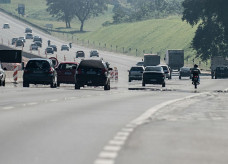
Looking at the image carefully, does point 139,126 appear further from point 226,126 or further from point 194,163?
point 194,163

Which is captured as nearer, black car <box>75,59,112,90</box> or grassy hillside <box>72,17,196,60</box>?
black car <box>75,59,112,90</box>

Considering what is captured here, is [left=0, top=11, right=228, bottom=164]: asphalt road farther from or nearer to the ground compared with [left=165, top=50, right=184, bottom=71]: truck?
nearer to the ground

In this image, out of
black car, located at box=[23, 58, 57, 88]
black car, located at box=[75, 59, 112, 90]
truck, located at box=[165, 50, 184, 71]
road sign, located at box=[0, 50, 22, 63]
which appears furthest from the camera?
truck, located at box=[165, 50, 184, 71]

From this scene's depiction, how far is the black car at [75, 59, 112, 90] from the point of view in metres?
44.7

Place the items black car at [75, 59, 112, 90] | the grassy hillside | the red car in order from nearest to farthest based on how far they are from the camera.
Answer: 1. black car at [75, 59, 112, 90]
2. the red car
3. the grassy hillside

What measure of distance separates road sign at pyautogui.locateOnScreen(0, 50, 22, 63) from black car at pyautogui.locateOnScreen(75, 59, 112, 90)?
18.8 m

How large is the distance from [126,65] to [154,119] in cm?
11521

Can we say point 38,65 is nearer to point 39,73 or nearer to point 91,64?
point 39,73

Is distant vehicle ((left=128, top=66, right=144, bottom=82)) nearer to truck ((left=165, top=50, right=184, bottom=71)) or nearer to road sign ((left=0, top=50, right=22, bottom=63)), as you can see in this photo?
road sign ((left=0, top=50, right=22, bottom=63))

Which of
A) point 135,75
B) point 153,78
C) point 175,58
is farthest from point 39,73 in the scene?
point 175,58

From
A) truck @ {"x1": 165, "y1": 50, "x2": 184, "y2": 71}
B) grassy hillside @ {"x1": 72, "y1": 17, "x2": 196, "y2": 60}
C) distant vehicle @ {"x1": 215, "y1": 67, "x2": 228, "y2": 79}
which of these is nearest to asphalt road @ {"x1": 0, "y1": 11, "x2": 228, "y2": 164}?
distant vehicle @ {"x1": 215, "y1": 67, "x2": 228, "y2": 79}

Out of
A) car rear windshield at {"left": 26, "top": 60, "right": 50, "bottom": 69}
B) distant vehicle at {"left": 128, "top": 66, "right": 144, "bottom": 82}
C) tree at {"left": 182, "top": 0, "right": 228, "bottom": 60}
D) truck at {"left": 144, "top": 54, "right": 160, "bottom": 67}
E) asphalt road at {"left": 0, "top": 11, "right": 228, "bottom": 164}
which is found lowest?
asphalt road at {"left": 0, "top": 11, "right": 228, "bottom": 164}

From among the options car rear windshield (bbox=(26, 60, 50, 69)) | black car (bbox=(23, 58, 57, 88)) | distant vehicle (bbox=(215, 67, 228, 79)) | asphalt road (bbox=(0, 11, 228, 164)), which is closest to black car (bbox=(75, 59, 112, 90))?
black car (bbox=(23, 58, 57, 88))

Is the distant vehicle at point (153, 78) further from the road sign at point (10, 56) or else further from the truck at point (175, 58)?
the truck at point (175, 58)
